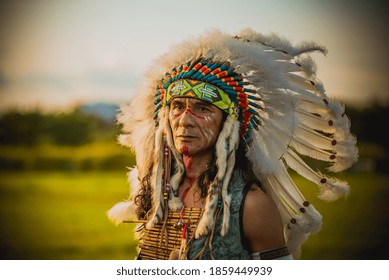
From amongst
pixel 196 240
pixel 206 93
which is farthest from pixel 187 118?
pixel 196 240

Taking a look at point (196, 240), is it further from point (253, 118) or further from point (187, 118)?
point (253, 118)

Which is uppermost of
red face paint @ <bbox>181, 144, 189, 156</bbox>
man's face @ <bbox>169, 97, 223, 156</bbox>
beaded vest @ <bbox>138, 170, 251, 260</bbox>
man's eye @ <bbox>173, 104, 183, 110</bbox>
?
man's eye @ <bbox>173, 104, 183, 110</bbox>

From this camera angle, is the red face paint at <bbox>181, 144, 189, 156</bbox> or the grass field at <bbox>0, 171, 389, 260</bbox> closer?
the red face paint at <bbox>181, 144, 189, 156</bbox>

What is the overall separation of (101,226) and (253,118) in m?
3.90

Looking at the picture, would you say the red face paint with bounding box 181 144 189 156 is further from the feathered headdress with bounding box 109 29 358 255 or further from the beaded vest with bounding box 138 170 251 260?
the beaded vest with bounding box 138 170 251 260

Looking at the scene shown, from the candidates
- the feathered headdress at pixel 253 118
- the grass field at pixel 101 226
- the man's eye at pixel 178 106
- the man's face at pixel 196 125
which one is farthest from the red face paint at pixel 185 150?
the grass field at pixel 101 226

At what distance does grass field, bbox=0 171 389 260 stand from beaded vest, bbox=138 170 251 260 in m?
1.80

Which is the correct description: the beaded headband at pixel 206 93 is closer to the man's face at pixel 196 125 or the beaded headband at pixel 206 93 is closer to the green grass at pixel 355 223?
the man's face at pixel 196 125

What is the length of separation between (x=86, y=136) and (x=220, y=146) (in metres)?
4.95

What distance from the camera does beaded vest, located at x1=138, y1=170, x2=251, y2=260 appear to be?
8.36 feet

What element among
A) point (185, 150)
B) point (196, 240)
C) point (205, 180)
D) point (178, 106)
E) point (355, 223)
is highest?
point (178, 106)

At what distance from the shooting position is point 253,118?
2.79 meters

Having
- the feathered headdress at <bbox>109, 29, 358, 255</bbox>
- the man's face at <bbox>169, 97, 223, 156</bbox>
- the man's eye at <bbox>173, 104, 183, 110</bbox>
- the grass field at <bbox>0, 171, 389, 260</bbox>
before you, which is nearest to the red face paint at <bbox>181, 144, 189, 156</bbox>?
the man's face at <bbox>169, 97, 223, 156</bbox>

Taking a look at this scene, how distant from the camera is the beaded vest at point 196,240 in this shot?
2.55 metres
